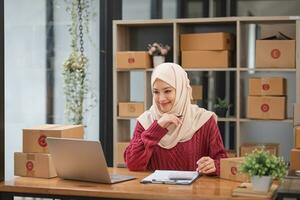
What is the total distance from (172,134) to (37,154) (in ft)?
2.45

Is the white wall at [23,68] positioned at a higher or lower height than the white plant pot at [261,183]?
higher

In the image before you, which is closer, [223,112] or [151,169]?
[151,169]

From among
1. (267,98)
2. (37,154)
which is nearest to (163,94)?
(37,154)

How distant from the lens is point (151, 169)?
3.33 m

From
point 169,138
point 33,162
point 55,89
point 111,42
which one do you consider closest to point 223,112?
point 111,42

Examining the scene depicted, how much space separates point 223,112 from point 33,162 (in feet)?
8.32

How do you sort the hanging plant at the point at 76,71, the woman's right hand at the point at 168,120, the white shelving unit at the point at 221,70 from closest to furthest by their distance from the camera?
the woman's right hand at the point at 168,120, the white shelving unit at the point at 221,70, the hanging plant at the point at 76,71

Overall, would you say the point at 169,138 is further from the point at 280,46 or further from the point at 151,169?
the point at 280,46

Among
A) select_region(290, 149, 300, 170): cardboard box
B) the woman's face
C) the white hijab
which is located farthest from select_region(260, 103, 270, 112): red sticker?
the woman's face

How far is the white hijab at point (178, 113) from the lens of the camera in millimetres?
3309

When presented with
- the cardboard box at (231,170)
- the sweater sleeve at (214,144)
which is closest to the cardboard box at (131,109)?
the sweater sleeve at (214,144)

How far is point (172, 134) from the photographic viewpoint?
3307 mm

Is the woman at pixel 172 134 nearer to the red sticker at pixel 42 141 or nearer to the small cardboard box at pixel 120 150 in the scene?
the red sticker at pixel 42 141

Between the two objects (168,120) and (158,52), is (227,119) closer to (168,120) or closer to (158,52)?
(158,52)
